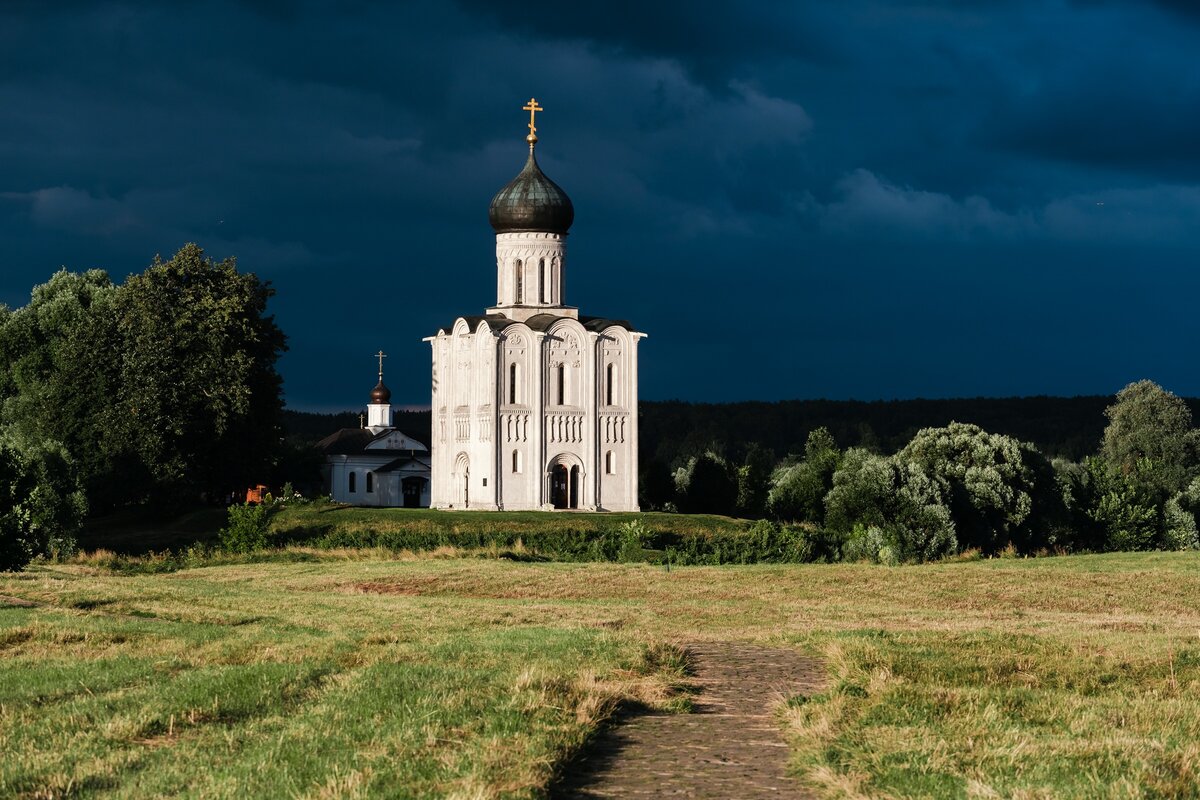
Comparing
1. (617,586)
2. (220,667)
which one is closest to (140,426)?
(617,586)

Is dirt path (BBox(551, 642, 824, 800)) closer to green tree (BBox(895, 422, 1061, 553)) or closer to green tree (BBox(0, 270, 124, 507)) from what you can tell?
green tree (BBox(895, 422, 1061, 553))

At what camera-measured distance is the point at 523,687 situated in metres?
13.1

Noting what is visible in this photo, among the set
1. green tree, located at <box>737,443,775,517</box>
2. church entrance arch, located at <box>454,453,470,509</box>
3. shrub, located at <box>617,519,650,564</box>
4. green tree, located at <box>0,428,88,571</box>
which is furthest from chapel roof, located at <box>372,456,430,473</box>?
shrub, located at <box>617,519,650,564</box>

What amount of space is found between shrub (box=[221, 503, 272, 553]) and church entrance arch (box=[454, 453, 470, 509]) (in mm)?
20473

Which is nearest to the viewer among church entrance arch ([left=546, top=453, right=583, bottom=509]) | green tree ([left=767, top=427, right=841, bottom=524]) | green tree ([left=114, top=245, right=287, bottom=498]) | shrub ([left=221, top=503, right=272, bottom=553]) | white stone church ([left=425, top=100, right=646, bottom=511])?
shrub ([left=221, top=503, right=272, bottom=553])

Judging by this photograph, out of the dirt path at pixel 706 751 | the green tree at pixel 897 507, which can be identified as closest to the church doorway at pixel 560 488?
the green tree at pixel 897 507

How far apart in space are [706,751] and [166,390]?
4944 cm

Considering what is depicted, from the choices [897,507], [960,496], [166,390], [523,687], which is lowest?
[523,687]

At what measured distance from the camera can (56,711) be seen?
12641 millimetres

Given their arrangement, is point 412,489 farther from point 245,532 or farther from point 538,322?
point 245,532

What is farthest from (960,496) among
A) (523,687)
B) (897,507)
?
(523,687)

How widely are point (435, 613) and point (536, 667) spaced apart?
830cm

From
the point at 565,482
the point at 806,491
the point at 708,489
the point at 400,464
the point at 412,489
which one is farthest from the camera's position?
the point at 400,464

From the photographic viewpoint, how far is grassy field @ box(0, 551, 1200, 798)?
10.1m
